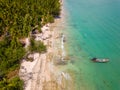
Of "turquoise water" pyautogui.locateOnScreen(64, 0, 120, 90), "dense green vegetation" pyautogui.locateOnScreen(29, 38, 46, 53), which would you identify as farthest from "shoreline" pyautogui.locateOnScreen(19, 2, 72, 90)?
"turquoise water" pyautogui.locateOnScreen(64, 0, 120, 90)

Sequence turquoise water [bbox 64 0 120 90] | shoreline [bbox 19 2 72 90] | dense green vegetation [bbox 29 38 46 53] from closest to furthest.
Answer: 1. shoreline [bbox 19 2 72 90]
2. turquoise water [bbox 64 0 120 90]
3. dense green vegetation [bbox 29 38 46 53]

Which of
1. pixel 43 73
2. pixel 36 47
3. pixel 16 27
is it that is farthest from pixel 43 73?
pixel 16 27

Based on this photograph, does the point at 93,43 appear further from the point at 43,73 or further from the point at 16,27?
the point at 16,27

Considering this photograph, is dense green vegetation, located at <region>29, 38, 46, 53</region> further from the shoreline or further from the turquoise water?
the turquoise water

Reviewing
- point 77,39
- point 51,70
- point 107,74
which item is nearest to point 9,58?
point 51,70

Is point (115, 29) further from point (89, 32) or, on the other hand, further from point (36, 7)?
point (36, 7)

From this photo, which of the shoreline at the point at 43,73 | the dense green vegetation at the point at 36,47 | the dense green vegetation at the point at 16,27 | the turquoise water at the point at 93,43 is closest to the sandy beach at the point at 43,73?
the shoreline at the point at 43,73

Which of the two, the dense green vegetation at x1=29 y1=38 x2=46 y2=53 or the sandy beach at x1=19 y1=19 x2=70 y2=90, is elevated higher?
the dense green vegetation at x1=29 y1=38 x2=46 y2=53
